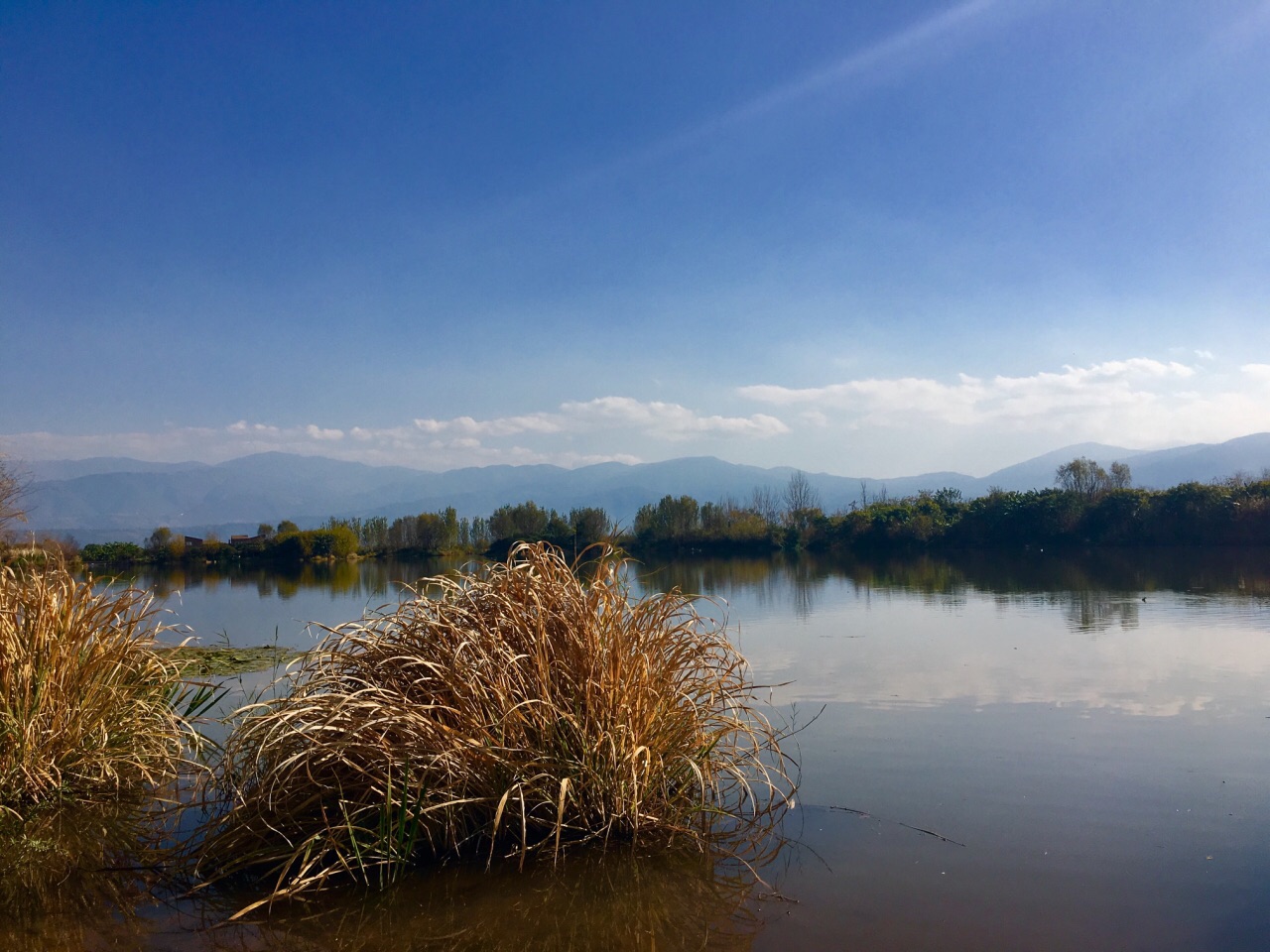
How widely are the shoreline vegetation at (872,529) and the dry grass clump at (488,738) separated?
25639mm

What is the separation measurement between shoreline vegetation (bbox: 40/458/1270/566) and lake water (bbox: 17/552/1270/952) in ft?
72.3

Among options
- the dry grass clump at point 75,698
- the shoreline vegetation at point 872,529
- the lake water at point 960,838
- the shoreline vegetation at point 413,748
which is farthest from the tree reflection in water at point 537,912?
the shoreline vegetation at point 872,529

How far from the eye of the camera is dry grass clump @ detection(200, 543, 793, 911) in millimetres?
3576

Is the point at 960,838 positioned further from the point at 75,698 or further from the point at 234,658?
the point at 234,658

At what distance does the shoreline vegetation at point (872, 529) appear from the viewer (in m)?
36.5

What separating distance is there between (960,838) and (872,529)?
140 feet

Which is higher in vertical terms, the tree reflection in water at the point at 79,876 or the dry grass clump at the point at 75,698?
the dry grass clump at the point at 75,698

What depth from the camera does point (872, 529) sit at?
45.5m

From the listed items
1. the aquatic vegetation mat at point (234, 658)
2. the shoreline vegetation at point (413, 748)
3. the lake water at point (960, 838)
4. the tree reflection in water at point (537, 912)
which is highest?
the shoreline vegetation at point (413, 748)

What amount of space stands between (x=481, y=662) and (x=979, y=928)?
7.74ft

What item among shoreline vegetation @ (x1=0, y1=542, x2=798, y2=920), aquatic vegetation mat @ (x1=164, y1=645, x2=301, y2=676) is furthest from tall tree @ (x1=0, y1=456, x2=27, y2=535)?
shoreline vegetation @ (x1=0, y1=542, x2=798, y2=920)

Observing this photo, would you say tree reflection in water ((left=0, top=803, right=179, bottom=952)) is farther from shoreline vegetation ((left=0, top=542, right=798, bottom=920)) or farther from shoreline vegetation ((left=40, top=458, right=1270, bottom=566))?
shoreline vegetation ((left=40, top=458, right=1270, bottom=566))

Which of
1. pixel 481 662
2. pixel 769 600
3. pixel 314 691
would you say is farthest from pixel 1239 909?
pixel 769 600

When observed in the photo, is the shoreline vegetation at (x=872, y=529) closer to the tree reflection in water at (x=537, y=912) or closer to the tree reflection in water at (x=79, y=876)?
the tree reflection in water at (x=79, y=876)
